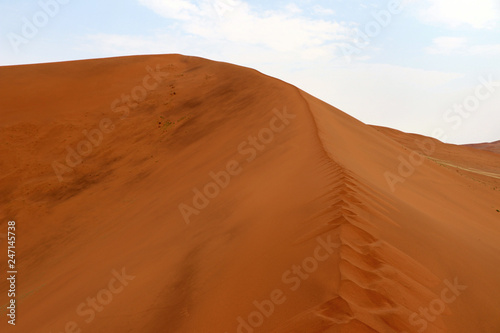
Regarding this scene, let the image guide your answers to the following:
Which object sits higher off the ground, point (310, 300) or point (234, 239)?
point (234, 239)

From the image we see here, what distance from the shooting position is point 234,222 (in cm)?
560

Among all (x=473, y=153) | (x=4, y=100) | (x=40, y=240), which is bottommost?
(x=473, y=153)

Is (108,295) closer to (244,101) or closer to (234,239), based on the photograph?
Answer: (234,239)

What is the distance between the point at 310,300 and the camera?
3564 mm

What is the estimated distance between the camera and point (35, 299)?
23.9ft

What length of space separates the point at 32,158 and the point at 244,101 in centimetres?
681

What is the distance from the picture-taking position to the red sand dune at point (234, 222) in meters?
3.88

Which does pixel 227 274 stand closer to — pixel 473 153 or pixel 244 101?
pixel 244 101

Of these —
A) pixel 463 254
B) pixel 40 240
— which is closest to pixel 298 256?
pixel 463 254

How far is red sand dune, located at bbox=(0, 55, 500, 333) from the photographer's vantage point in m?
3.88

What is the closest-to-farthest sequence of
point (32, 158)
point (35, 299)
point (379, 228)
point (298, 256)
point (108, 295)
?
1. point (298, 256)
2. point (379, 228)
3. point (108, 295)
4. point (35, 299)
5. point (32, 158)

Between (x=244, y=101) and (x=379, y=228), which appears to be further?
(x=244, y=101)

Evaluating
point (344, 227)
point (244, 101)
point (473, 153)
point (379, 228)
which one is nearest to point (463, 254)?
point (379, 228)

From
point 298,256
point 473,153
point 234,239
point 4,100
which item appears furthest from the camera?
point 473,153
